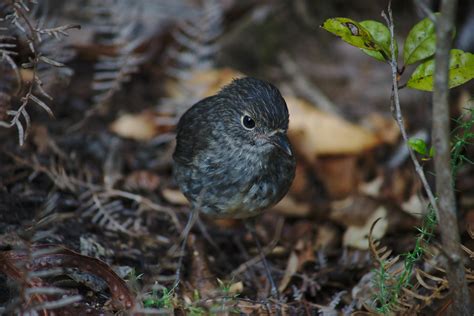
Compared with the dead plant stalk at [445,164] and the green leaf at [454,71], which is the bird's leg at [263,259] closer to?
the dead plant stalk at [445,164]

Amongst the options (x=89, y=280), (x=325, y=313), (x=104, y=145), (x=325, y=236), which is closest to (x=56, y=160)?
(x=104, y=145)

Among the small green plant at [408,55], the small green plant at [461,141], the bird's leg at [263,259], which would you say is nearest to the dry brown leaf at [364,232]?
the bird's leg at [263,259]

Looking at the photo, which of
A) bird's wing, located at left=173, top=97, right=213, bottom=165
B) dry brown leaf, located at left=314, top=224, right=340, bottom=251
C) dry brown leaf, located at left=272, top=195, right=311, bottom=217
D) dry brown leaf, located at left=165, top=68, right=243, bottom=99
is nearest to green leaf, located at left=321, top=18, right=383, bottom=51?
bird's wing, located at left=173, top=97, right=213, bottom=165

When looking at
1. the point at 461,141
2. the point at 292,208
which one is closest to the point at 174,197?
the point at 292,208

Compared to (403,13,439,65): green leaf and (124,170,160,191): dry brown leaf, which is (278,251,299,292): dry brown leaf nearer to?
(124,170,160,191): dry brown leaf

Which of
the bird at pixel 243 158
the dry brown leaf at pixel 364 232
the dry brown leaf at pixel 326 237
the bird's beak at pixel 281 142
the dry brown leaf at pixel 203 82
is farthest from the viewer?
the dry brown leaf at pixel 203 82

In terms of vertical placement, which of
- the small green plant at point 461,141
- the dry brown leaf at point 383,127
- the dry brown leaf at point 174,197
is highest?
the small green plant at point 461,141
